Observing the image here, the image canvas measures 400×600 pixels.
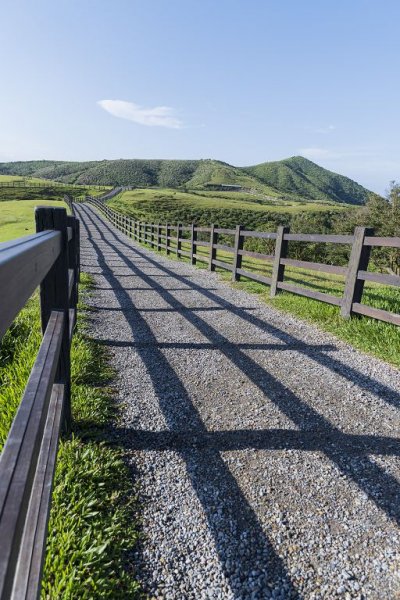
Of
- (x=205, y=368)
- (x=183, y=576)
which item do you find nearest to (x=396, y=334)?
(x=205, y=368)

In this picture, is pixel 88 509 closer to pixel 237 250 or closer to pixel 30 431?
pixel 30 431

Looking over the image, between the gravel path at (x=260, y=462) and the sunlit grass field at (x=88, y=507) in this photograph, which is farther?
the gravel path at (x=260, y=462)

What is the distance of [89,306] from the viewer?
23.8ft

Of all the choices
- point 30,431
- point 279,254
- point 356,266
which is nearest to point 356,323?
point 356,266

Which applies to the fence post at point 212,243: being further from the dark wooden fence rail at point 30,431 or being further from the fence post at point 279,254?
the dark wooden fence rail at point 30,431

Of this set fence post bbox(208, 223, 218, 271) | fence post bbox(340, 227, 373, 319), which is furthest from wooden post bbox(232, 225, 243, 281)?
fence post bbox(340, 227, 373, 319)

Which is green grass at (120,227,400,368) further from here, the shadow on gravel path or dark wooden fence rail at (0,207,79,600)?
dark wooden fence rail at (0,207,79,600)

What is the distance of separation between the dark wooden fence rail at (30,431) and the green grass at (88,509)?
30 centimetres

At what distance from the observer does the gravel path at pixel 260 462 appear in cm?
196

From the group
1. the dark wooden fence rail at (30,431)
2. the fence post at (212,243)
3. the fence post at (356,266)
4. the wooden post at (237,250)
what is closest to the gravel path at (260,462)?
the dark wooden fence rail at (30,431)

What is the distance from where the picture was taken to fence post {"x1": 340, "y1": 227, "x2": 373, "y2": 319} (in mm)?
6289

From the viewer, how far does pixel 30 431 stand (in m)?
1.35

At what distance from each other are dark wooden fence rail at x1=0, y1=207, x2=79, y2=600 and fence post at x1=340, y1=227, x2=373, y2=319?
199 inches

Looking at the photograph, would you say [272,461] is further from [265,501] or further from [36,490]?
[36,490]
